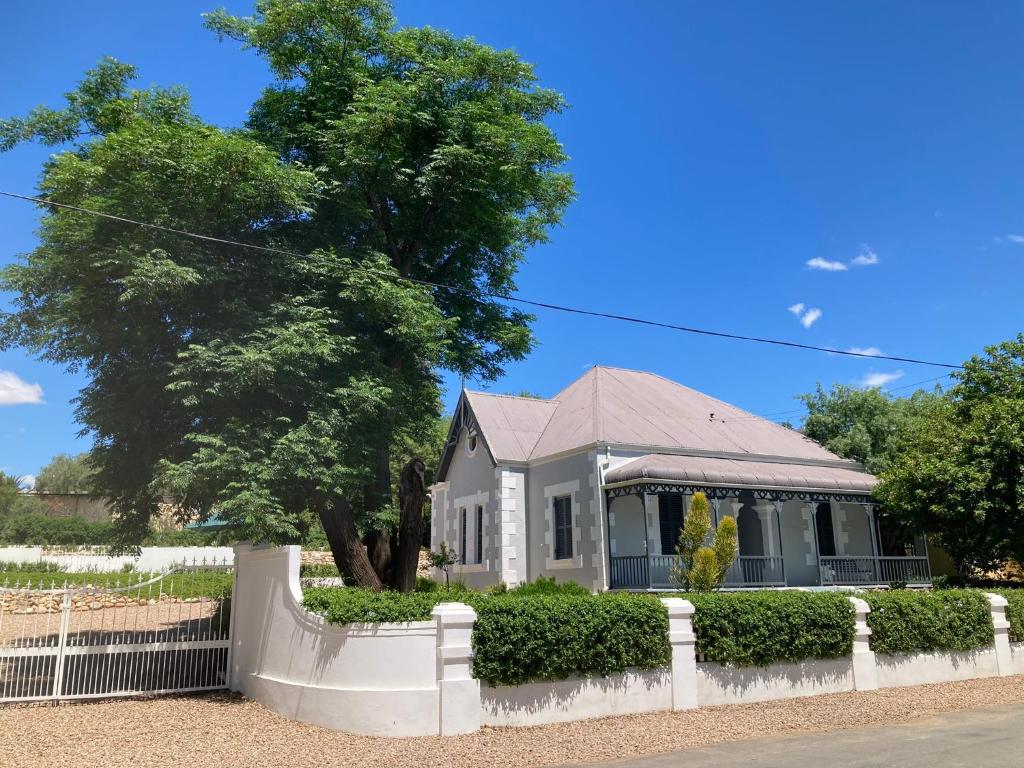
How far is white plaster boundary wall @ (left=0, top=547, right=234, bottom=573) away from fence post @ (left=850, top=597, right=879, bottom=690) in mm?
25353

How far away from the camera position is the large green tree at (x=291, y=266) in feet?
37.9

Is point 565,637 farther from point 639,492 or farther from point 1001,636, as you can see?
point 1001,636

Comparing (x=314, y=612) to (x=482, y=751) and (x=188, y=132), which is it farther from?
(x=188, y=132)

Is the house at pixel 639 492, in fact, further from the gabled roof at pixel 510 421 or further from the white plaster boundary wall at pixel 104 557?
the white plaster boundary wall at pixel 104 557

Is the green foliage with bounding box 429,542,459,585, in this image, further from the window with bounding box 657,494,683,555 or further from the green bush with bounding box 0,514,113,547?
the green bush with bounding box 0,514,113,547

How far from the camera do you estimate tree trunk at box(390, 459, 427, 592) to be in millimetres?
14062

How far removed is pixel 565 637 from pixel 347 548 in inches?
211

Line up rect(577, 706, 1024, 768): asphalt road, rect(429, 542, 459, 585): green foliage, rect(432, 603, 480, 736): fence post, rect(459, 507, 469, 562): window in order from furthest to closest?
rect(459, 507, 469, 562): window
rect(429, 542, 459, 585): green foliage
rect(432, 603, 480, 736): fence post
rect(577, 706, 1024, 768): asphalt road

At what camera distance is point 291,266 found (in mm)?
12922

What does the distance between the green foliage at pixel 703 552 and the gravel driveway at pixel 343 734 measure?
286cm

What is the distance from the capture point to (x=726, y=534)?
46.7ft

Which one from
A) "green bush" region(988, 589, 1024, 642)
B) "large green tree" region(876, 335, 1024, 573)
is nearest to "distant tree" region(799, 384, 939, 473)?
"large green tree" region(876, 335, 1024, 573)

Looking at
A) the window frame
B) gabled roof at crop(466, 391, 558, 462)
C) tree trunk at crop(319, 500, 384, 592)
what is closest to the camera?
tree trunk at crop(319, 500, 384, 592)

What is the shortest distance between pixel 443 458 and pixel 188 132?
15045 mm
